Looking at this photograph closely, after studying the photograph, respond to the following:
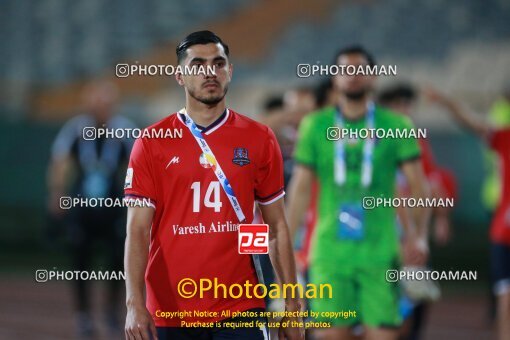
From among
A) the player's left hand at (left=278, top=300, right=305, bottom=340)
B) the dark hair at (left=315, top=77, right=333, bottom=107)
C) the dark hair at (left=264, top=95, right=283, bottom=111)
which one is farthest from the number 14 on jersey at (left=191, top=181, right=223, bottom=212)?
the dark hair at (left=264, top=95, right=283, bottom=111)

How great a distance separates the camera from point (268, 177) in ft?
14.9

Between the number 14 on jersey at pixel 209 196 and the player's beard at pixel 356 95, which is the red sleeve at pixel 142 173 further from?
the player's beard at pixel 356 95

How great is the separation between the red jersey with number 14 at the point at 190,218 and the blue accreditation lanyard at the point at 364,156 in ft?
6.04

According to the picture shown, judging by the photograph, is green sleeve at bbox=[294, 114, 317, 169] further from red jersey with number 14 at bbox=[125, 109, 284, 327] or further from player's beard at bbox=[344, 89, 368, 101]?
red jersey with number 14 at bbox=[125, 109, 284, 327]

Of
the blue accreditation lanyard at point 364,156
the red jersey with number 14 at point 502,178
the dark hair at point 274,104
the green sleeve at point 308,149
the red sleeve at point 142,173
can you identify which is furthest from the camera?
the dark hair at point 274,104

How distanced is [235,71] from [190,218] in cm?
1084

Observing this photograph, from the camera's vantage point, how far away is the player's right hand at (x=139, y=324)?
4160 mm

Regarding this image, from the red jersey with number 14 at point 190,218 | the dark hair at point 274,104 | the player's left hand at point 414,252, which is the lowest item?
the red jersey with number 14 at point 190,218

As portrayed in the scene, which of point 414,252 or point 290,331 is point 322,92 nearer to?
point 414,252

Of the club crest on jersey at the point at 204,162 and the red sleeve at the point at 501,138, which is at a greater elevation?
the red sleeve at the point at 501,138

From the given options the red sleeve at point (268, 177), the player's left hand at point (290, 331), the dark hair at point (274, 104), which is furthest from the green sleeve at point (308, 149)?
the dark hair at point (274, 104)

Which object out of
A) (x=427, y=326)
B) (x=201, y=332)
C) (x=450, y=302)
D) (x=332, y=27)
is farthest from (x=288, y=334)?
(x=332, y=27)

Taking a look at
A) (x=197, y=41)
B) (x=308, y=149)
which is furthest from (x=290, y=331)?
(x=308, y=149)

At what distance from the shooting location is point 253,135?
4566 mm
